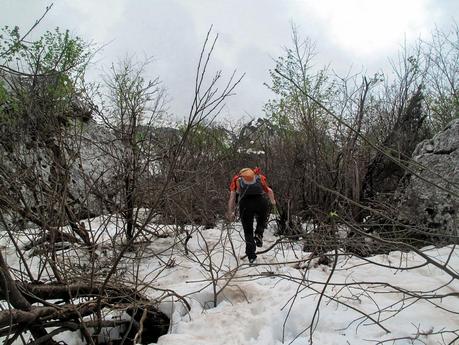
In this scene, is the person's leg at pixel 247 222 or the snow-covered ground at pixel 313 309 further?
the person's leg at pixel 247 222

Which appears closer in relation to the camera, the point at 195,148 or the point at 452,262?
the point at 452,262

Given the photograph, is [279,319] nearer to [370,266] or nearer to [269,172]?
[370,266]

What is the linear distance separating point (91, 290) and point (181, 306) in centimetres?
99

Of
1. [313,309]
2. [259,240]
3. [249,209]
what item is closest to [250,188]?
[249,209]

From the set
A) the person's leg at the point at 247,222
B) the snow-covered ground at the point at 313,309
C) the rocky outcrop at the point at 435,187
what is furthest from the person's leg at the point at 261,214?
the rocky outcrop at the point at 435,187

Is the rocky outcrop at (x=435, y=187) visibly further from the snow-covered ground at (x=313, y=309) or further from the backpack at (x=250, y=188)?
the backpack at (x=250, y=188)

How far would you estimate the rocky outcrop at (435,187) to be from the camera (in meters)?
5.82

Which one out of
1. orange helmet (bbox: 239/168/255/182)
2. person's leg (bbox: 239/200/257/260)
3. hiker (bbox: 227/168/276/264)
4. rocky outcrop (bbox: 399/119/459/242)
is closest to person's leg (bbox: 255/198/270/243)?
hiker (bbox: 227/168/276/264)

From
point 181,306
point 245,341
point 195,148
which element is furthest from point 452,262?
point 195,148

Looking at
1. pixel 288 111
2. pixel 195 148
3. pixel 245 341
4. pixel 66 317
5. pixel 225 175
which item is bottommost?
pixel 245 341

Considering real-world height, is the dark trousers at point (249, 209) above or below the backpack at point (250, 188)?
below

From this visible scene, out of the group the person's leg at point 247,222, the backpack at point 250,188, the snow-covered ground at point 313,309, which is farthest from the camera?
the backpack at point 250,188

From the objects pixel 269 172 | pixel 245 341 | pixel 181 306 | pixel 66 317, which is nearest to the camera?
pixel 66 317

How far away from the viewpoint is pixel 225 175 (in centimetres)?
955
